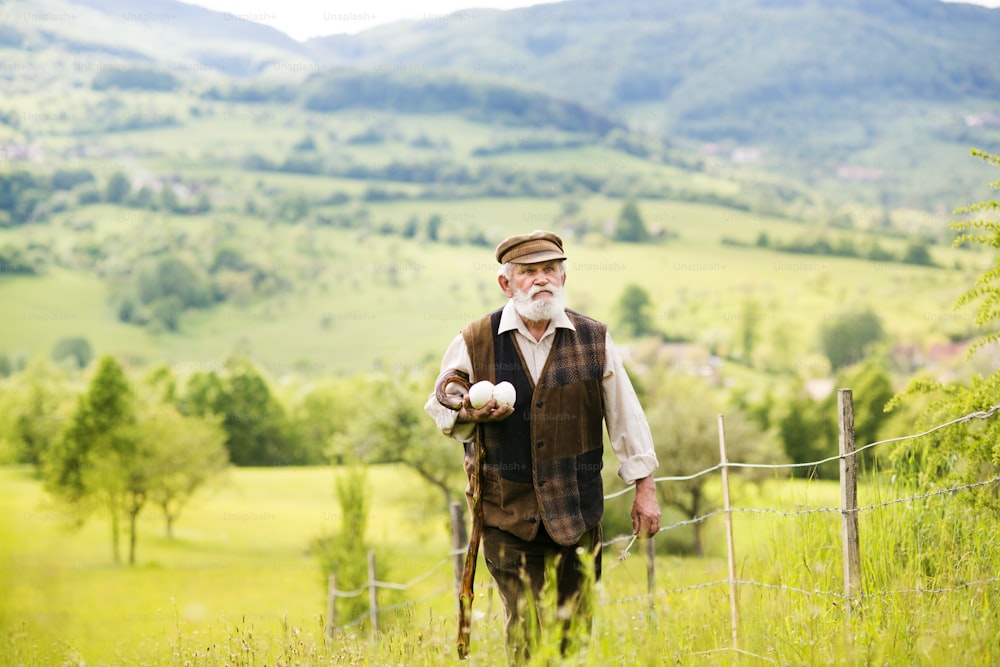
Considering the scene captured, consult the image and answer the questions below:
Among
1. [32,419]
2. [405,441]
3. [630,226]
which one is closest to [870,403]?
[405,441]

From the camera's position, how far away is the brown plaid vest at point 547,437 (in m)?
4.01

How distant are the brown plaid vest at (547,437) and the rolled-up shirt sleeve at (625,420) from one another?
0.04 meters

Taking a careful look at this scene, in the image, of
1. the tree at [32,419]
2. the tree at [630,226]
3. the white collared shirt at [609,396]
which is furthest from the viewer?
the tree at [630,226]

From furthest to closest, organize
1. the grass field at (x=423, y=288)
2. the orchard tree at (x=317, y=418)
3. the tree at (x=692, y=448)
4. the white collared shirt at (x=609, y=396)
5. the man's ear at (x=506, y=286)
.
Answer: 1. the grass field at (x=423, y=288)
2. the orchard tree at (x=317, y=418)
3. the tree at (x=692, y=448)
4. the man's ear at (x=506, y=286)
5. the white collared shirt at (x=609, y=396)

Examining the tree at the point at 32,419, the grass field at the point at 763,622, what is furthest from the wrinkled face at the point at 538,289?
the tree at the point at 32,419

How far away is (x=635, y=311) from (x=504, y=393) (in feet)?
410

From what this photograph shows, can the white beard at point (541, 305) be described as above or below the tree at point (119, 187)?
below

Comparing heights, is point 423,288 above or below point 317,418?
above

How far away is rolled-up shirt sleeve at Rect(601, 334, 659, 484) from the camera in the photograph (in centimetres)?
413

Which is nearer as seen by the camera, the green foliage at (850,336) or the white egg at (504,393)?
the white egg at (504,393)

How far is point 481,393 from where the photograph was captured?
389 cm

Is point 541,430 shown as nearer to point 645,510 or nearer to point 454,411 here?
point 454,411

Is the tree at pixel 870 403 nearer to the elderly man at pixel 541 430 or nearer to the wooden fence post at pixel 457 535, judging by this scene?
the wooden fence post at pixel 457 535

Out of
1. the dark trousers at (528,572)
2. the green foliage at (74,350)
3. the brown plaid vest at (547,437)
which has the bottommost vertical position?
the green foliage at (74,350)
